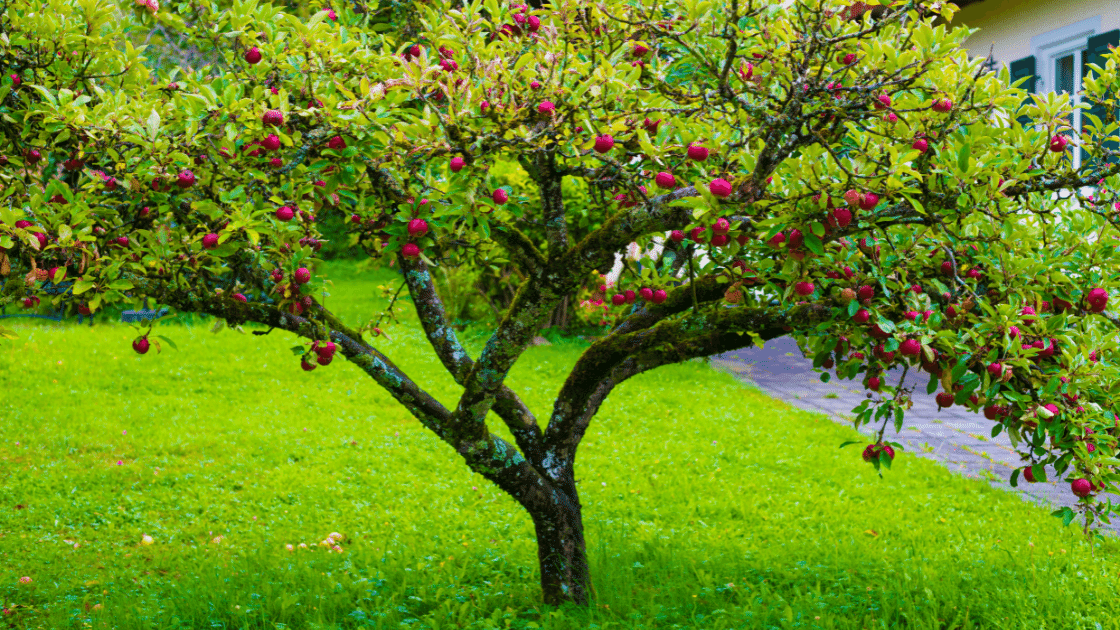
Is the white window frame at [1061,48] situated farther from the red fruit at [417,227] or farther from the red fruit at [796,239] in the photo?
the red fruit at [417,227]

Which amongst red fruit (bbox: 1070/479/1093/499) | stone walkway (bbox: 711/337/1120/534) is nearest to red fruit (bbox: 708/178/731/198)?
red fruit (bbox: 1070/479/1093/499)

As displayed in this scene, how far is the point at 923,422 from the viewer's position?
322 inches

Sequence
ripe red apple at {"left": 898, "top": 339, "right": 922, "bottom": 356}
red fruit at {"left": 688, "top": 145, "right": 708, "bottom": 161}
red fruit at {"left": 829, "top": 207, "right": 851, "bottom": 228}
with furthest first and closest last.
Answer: red fruit at {"left": 688, "top": 145, "right": 708, "bottom": 161} < ripe red apple at {"left": 898, "top": 339, "right": 922, "bottom": 356} < red fruit at {"left": 829, "top": 207, "right": 851, "bottom": 228}

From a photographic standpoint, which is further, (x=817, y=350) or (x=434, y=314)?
(x=434, y=314)

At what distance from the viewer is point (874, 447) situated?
3156 millimetres

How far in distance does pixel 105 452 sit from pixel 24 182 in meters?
4.42

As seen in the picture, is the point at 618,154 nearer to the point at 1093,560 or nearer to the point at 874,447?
the point at 874,447

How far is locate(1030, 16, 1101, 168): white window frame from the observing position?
8682 mm

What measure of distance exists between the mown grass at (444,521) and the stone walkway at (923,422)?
352 mm

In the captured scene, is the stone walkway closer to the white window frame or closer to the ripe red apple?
the ripe red apple

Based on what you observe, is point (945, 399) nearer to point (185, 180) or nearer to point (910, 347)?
point (910, 347)

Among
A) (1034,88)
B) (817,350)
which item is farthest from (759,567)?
(1034,88)

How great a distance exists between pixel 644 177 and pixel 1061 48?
8.05 metres

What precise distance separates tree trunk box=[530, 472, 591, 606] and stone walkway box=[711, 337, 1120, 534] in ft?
7.47
